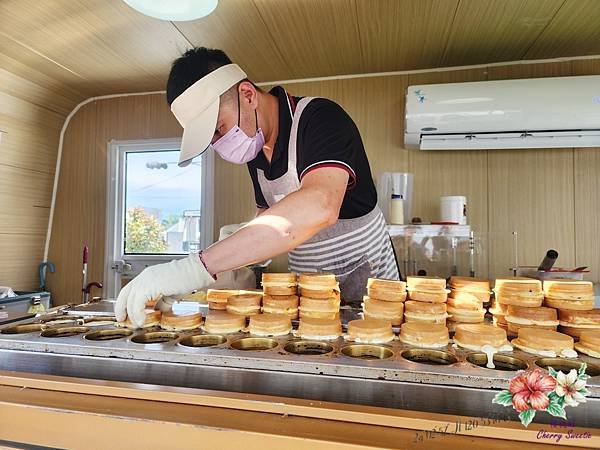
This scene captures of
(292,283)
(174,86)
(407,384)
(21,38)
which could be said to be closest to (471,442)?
(407,384)

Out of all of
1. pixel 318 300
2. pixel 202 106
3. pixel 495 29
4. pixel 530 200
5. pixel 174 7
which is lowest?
pixel 318 300

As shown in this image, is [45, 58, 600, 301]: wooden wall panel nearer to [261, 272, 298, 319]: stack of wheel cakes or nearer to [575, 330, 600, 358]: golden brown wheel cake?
[261, 272, 298, 319]: stack of wheel cakes

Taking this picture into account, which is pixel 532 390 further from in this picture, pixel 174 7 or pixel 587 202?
pixel 587 202

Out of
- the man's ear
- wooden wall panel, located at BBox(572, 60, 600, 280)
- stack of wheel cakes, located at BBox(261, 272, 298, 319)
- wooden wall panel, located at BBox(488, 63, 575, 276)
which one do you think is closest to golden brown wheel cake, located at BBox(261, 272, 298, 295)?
stack of wheel cakes, located at BBox(261, 272, 298, 319)

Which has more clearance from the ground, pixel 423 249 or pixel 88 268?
pixel 423 249

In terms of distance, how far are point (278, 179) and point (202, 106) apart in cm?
57

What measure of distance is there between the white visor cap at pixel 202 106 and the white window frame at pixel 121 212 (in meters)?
2.28

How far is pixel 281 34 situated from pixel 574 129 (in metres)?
2.27

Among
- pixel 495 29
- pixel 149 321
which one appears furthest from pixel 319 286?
pixel 495 29

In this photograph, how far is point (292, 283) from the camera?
4.66 ft

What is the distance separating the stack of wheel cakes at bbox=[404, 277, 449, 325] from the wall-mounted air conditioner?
2019mm

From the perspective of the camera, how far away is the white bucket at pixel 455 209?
3084mm

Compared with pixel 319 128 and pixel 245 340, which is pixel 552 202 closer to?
pixel 319 128

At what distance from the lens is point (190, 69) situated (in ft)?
5.13
